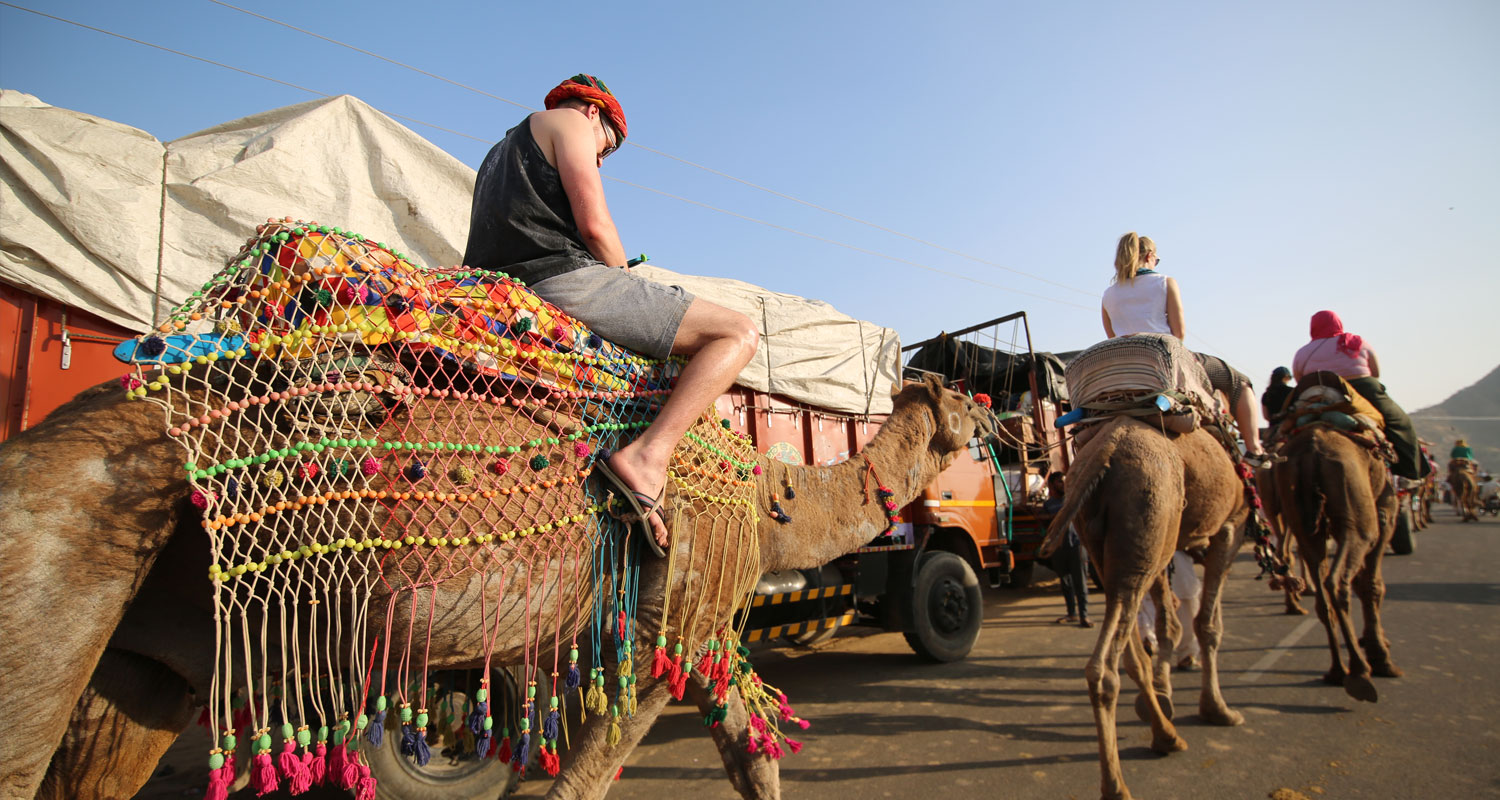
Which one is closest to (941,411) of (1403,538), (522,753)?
(522,753)

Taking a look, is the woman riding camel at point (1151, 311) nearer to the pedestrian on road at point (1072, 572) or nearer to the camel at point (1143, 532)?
the camel at point (1143, 532)

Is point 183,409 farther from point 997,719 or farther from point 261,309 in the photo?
point 997,719

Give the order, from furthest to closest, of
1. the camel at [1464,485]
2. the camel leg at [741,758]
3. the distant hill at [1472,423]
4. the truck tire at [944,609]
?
the distant hill at [1472,423] < the camel at [1464,485] < the truck tire at [944,609] < the camel leg at [741,758]

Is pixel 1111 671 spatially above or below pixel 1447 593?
above

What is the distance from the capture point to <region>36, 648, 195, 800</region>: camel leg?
1.67 metres

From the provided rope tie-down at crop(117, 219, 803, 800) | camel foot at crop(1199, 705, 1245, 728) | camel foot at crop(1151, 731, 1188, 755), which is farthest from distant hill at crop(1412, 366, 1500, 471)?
rope tie-down at crop(117, 219, 803, 800)

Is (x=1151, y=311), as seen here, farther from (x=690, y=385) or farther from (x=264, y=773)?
(x=264, y=773)

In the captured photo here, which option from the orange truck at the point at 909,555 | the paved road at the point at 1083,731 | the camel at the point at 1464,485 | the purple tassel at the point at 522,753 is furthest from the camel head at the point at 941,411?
the camel at the point at 1464,485

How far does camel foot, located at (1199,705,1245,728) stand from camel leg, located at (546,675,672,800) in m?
3.75

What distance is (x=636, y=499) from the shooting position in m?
1.86

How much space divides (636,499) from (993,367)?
915 centimetres

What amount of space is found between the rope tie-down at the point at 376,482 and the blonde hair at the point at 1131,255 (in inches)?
151

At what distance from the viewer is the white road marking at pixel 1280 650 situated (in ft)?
17.4

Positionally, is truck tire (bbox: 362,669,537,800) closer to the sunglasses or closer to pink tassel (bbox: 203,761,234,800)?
pink tassel (bbox: 203,761,234,800)
